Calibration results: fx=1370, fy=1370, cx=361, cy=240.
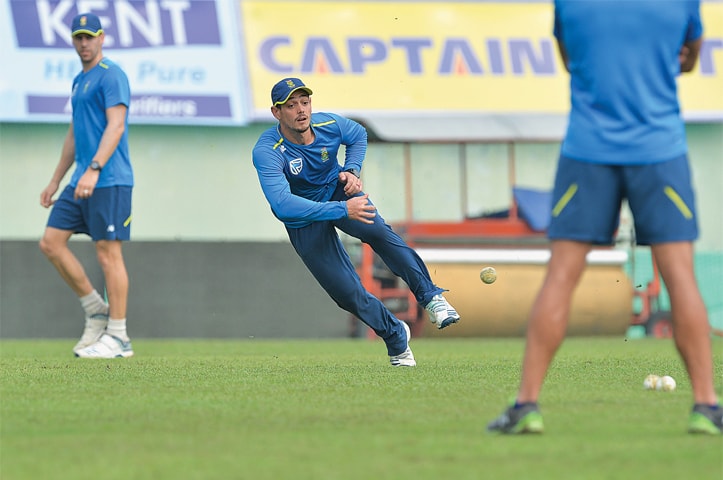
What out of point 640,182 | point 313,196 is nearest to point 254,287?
point 313,196

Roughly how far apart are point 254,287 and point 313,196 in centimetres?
1010

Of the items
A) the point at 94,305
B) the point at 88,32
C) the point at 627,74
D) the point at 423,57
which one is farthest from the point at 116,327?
the point at 423,57

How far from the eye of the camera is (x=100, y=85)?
10.3m

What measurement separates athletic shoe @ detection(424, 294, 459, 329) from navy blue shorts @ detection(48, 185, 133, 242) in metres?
2.64

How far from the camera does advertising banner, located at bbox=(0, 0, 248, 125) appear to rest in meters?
21.5

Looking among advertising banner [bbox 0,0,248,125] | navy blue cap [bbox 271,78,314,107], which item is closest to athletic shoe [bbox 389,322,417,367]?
navy blue cap [bbox 271,78,314,107]

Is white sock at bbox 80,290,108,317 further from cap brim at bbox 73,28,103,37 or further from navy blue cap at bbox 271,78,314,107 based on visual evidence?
navy blue cap at bbox 271,78,314,107

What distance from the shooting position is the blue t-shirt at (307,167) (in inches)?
334

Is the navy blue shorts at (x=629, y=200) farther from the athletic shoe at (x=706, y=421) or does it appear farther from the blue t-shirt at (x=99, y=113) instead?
the blue t-shirt at (x=99, y=113)

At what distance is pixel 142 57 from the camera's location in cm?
2180

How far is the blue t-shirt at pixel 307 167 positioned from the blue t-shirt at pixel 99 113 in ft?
6.31

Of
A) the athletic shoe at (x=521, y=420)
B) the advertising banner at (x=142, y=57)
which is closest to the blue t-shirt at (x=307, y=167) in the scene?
the athletic shoe at (x=521, y=420)

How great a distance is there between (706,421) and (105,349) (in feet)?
19.9

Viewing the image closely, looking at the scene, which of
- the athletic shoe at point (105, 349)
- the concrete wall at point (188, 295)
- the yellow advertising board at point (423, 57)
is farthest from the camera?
the yellow advertising board at point (423, 57)
